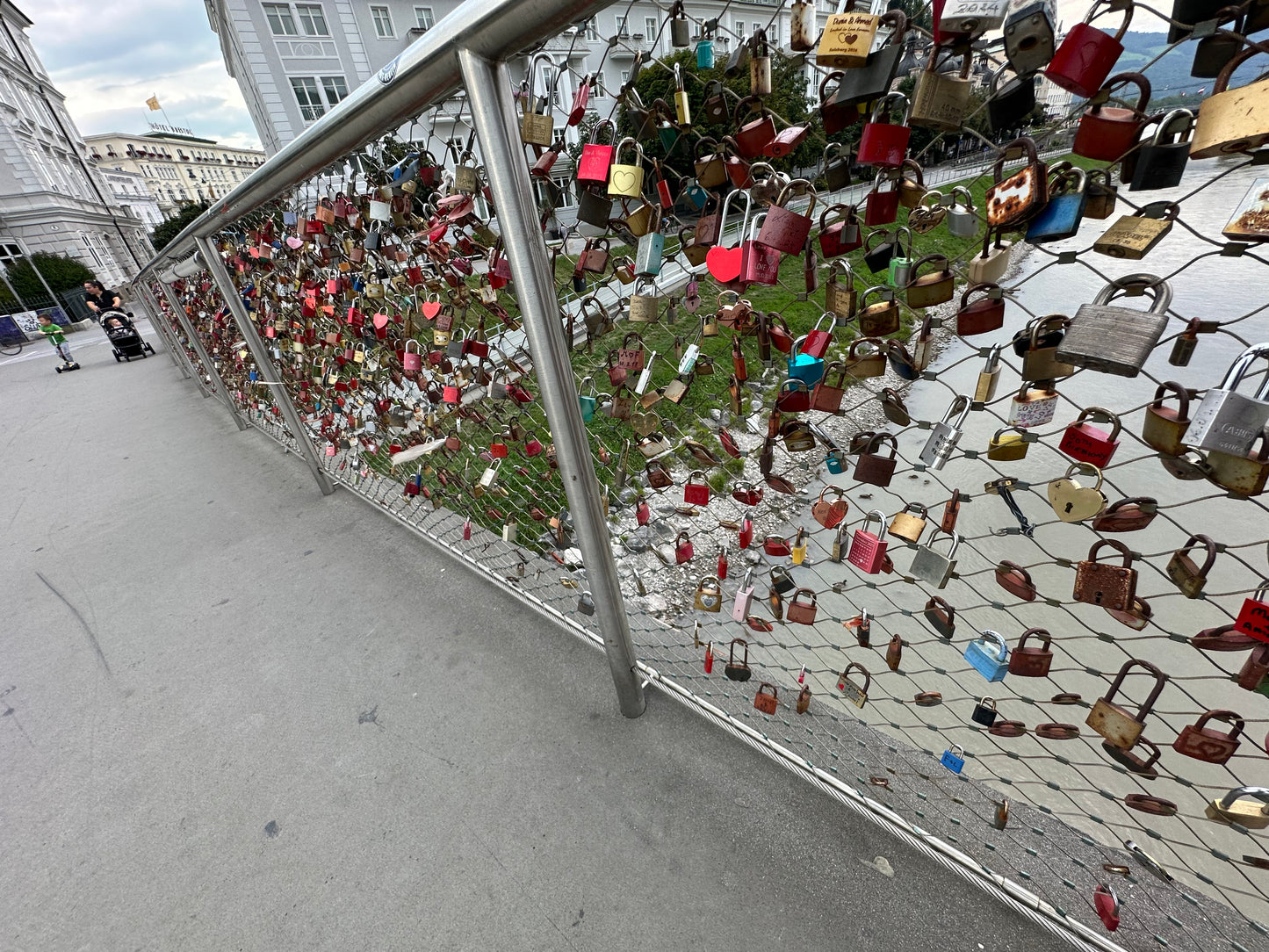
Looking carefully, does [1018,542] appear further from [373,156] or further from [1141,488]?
[373,156]

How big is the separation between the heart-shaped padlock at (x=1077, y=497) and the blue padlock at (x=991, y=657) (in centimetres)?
27

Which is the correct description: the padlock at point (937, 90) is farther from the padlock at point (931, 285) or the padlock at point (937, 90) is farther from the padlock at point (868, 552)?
the padlock at point (868, 552)

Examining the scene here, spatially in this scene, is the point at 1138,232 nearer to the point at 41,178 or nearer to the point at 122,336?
the point at 122,336

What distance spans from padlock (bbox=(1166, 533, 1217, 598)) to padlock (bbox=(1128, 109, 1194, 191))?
15.6 inches

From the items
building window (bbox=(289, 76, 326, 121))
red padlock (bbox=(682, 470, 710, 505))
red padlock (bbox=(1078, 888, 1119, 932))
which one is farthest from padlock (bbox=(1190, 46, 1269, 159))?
building window (bbox=(289, 76, 326, 121))

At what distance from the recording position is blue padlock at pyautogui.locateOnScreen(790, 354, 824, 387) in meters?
0.84

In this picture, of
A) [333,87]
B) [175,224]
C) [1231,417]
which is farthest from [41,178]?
[1231,417]

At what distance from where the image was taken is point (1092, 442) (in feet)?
2.12

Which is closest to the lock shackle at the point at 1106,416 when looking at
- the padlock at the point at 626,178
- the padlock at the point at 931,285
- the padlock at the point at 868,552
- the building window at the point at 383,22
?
the padlock at the point at 931,285

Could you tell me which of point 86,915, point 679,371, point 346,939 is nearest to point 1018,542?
point 679,371

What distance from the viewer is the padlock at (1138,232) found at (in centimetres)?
50

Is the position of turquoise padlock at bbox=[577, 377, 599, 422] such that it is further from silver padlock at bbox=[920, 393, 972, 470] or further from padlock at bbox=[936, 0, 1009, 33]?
padlock at bbox=[936, 0, 1009, 33]

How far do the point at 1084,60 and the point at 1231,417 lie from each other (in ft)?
1.20

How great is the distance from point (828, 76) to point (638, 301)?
443 mm
